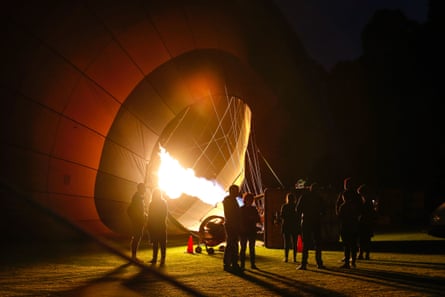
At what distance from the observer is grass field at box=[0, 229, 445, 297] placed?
19.6 feet

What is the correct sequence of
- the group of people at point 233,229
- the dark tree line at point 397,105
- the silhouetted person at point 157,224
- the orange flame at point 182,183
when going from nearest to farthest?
the group of people at point 233,229 < the silhouetted person at point 157,224 < the orange flame at point 182,183 < the dark tree line at point 397,105

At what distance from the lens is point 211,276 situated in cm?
745

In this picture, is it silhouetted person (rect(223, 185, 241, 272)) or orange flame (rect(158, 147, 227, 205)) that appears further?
orange flame (rect(158, 147, 227, 205))

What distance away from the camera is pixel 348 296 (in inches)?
221

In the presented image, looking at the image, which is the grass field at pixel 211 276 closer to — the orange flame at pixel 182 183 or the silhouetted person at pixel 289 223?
the silhouetted person at pixel 289 223

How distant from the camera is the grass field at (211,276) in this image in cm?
598

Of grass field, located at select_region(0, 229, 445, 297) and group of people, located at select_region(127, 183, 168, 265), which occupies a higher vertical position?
group of people, located at select_region(127, 183, 168, 265)

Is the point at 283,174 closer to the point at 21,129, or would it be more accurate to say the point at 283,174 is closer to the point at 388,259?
the point at 388,259

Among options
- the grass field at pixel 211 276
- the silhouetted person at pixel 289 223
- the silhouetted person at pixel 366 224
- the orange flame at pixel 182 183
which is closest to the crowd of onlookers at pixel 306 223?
the grass field at pixel 211 276

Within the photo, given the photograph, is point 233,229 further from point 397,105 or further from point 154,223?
point 397,105

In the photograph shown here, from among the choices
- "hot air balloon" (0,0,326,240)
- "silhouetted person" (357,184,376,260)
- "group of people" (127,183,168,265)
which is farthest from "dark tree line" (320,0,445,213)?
"group of people" (127,183,168,265)

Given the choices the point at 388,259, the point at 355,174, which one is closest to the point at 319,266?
the point at 388,259

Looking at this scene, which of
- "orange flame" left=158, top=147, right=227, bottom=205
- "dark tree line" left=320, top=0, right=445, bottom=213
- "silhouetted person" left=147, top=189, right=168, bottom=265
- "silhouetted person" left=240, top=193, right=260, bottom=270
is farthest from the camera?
"dark tree line" left=320, top=0, right=445, bottom=213

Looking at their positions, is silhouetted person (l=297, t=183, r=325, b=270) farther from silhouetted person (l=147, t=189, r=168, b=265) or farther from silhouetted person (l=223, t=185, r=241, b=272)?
silhouetted person (l=147, t=189, r=168, b=265)
